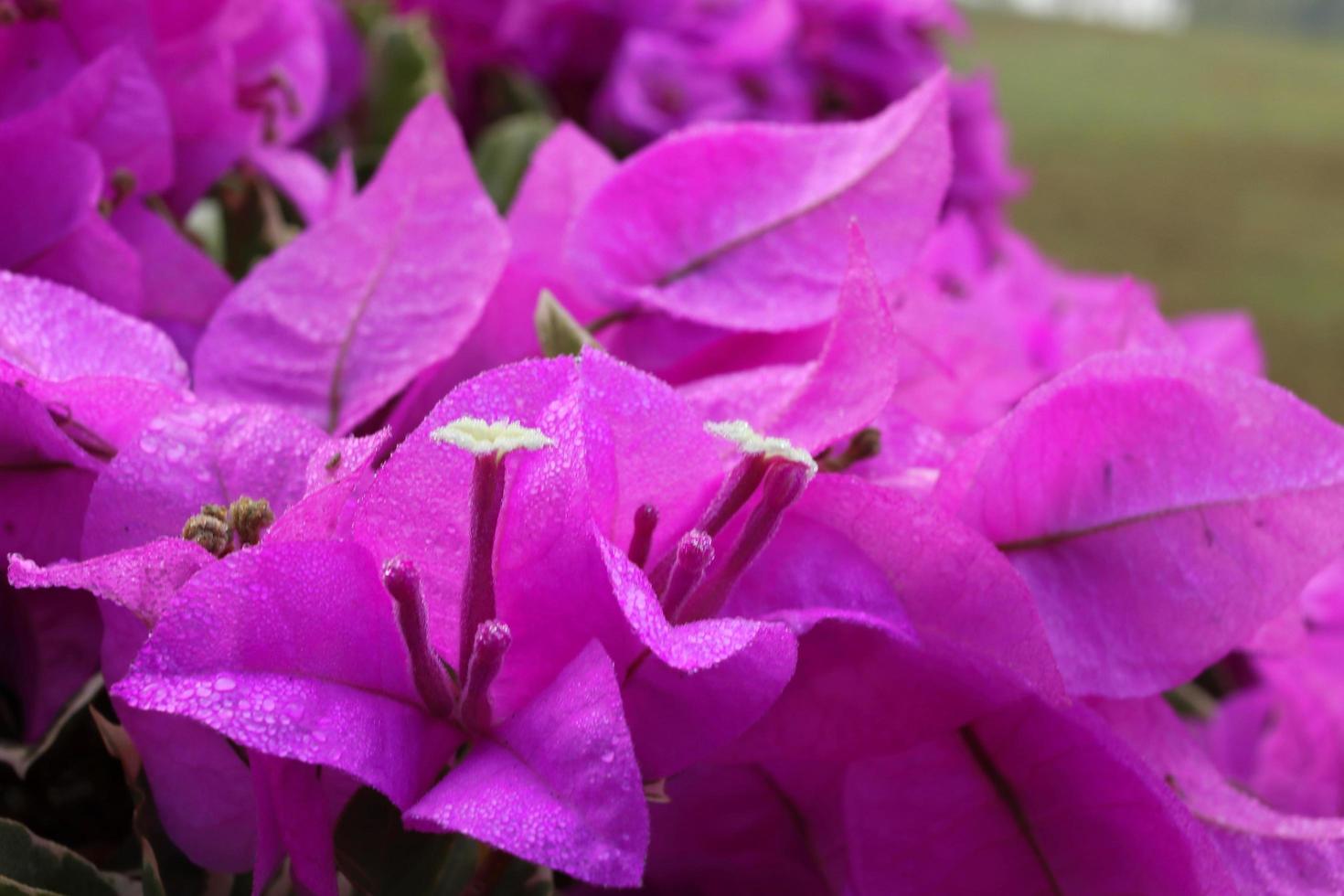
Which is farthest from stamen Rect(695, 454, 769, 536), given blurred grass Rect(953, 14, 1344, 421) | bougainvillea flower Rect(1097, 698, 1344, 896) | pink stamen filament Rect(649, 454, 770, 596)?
blurred grass Rect(953, 14, 1344, 421)

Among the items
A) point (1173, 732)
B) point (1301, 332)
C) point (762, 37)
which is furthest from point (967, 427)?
point (1301, 332)

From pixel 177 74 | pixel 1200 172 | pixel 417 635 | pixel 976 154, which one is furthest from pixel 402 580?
pixel 1200 172

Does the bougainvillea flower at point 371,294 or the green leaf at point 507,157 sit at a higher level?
the bougainvillea flower at point 371,294

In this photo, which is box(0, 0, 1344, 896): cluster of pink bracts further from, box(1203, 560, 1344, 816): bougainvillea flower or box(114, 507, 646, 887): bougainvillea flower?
box(1203, 560, 1344, 816): bougainvillea flower

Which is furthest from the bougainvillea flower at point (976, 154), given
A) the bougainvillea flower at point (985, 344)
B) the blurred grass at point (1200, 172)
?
the blurred grass at point (1200, 172)

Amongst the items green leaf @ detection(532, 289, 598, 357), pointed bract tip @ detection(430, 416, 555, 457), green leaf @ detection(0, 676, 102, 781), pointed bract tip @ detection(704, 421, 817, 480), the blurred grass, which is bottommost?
the blurred grass

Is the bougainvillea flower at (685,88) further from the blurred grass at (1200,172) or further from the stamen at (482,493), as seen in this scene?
the blurred grass at (1200,172)

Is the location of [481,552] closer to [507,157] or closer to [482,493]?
[482,493]

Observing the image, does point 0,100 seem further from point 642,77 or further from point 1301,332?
point 1301,332
